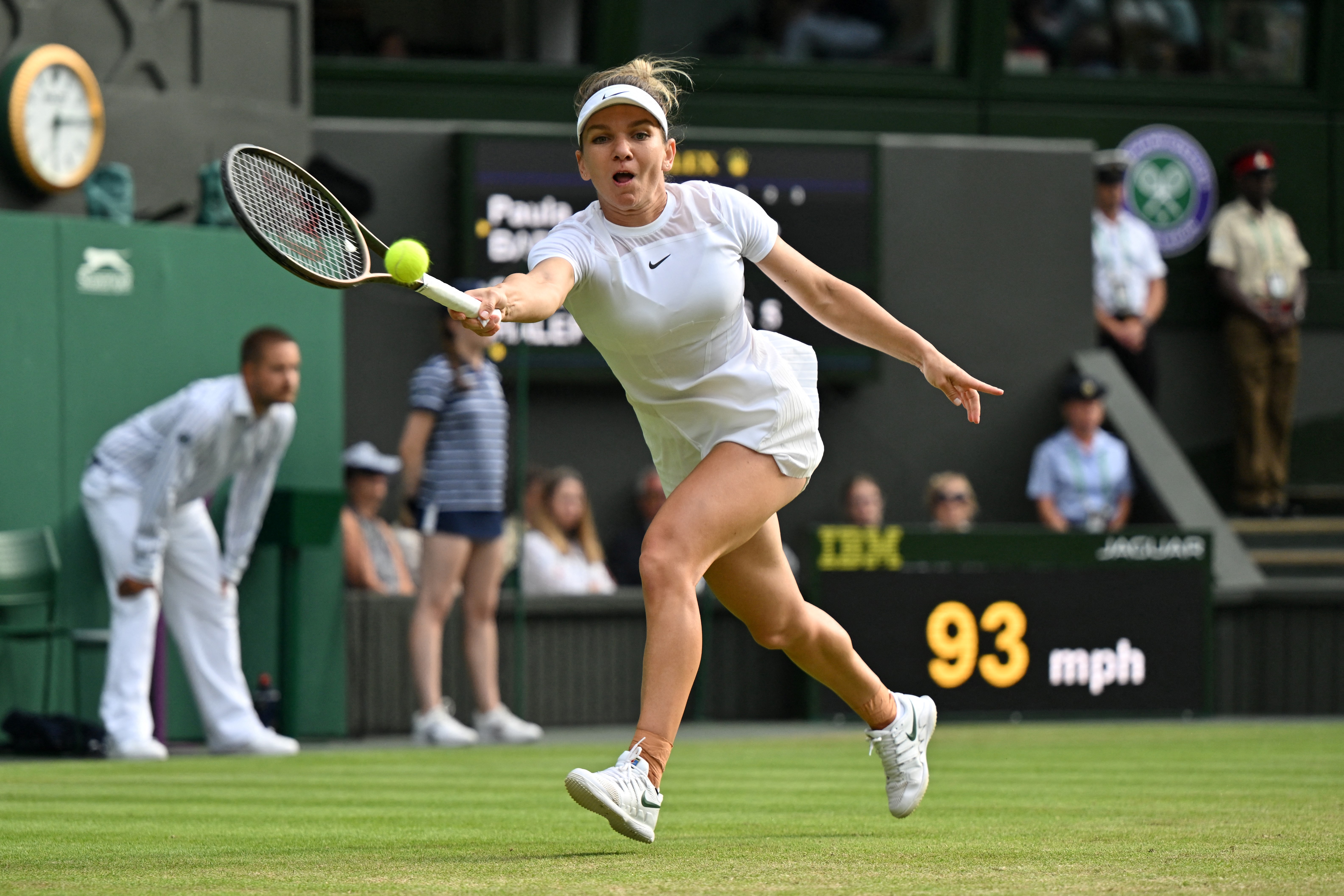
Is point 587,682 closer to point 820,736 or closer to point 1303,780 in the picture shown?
point 820,736

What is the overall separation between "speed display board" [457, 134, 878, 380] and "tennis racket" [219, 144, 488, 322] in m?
8.06

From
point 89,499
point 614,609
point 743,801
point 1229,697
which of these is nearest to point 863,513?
point 614,609

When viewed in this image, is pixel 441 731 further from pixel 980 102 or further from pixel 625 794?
pixel 980 102

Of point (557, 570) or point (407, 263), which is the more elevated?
point (407, 263)

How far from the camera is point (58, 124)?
11234 mm

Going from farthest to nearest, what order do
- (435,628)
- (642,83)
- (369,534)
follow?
(369,534), (435,628), (642,83)

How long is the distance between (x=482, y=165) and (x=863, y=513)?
3.46m

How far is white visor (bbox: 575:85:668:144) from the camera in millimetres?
5277

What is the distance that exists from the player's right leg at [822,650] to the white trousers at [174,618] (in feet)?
16.0

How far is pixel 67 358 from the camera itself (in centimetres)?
1048

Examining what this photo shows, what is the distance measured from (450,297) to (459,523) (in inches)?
244

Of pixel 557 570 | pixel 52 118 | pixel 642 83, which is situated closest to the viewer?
pixel 642 83

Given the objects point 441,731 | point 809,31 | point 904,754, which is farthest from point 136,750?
point 809,31

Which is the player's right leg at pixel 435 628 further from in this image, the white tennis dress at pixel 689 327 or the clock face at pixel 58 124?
the white tennis dress at pixel 689 327
